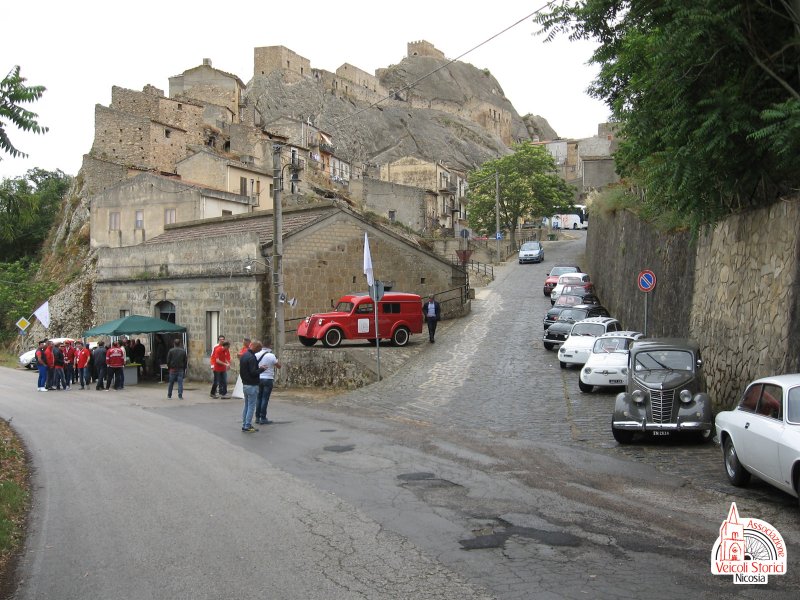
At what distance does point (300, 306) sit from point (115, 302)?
10.7 meters

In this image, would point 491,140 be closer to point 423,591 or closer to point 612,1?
point 612,1

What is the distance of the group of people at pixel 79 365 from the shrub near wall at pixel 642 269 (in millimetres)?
17784

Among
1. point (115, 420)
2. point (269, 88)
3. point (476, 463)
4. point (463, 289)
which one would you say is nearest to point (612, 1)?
point (476, 463)

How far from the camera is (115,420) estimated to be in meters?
15.9

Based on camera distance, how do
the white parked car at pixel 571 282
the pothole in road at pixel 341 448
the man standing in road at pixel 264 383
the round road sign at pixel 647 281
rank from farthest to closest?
the white parked car at pixel 571 282 < the round road sign at pixel 647 281 < the man standing in road at pixel 264 383 < the pothole in road at pixel 341 448

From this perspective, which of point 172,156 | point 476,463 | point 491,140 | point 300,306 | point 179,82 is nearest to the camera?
point 476,463

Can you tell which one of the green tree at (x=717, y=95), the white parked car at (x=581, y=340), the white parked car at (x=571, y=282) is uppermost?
the green tree at (x=717, y=95)

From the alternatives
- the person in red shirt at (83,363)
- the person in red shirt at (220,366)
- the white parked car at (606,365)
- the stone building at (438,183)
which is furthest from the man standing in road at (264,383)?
the stone building at (438,183)

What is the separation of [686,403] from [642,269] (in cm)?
1266

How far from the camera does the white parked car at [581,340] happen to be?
20109 millimetres

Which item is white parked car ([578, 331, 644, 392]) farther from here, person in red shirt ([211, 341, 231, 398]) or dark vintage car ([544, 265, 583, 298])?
dark vintage car ([544, 265, 583, 298])

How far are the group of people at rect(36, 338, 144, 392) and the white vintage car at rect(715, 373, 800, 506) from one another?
2102cm

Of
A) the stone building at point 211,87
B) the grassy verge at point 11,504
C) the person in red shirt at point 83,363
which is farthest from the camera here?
the stone building at point 211,87

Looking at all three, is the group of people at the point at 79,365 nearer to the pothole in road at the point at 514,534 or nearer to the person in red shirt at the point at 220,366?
the person in red shirt at the point at 220,366
